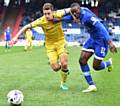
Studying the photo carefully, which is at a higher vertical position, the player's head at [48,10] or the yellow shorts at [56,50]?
the player's head at [48,10]

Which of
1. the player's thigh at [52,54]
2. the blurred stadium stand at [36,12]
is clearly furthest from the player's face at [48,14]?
the blurred stadium stand at [36,12]

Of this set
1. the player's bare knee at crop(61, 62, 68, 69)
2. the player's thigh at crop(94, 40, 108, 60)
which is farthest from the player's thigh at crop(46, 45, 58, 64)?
the player's thigh at crop(94, 40, 108, 60)

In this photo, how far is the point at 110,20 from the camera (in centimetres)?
6294

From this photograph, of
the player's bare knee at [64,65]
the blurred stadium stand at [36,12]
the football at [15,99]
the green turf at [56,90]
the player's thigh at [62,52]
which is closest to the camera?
the football at [15,99]

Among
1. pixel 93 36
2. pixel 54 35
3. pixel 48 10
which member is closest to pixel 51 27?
pixel 54 35

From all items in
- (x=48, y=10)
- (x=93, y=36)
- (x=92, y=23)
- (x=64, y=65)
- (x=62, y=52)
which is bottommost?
(x=64, y=65)

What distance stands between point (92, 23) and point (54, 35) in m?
1.59

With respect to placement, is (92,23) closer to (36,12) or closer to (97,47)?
(97,47)

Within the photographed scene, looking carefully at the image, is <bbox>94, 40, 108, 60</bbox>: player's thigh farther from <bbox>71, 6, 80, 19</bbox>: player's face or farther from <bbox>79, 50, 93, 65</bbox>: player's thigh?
<bbox>71, 6, 80, 19</bbox>: player's face

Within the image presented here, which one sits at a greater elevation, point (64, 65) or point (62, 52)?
point (62, 52)

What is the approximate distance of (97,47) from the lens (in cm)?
1223

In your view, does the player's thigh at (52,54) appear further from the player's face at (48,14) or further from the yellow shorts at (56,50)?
the player's face at (48,14)

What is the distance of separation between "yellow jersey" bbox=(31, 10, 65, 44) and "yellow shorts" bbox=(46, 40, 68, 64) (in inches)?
4.7

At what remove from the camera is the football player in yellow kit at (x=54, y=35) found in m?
12.4
